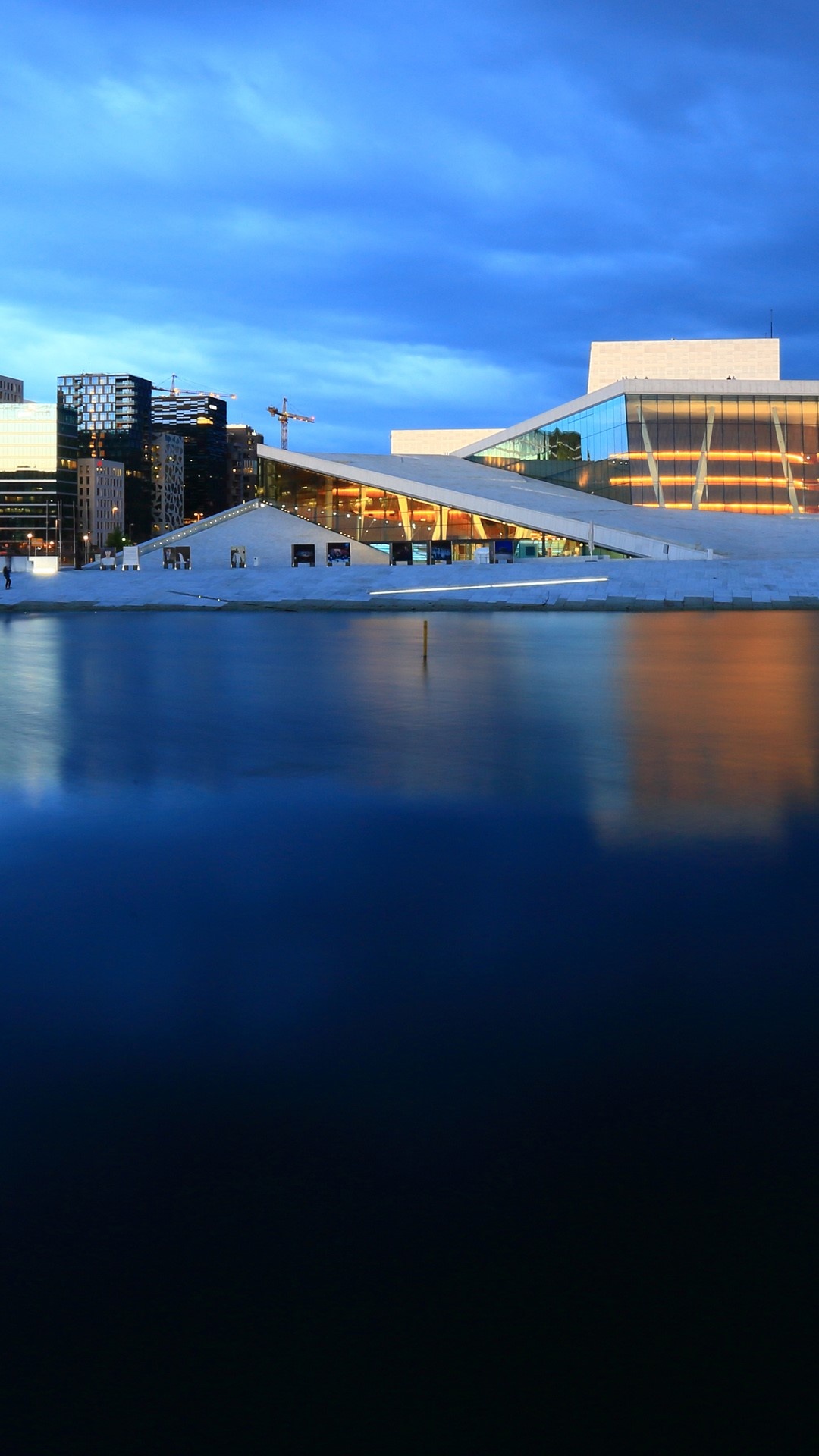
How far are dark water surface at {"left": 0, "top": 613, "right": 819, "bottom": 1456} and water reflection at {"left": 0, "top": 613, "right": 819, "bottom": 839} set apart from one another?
0.16 metres

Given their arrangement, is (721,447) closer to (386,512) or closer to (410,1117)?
(386,512)

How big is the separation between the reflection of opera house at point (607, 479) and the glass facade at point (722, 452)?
59 mm

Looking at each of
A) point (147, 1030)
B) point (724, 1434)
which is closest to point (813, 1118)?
point (724, 1434)

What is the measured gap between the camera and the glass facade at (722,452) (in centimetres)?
6600

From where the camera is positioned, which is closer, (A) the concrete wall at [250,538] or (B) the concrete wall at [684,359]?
(A) the concrete wall at [250,538]

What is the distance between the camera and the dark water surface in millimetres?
2268

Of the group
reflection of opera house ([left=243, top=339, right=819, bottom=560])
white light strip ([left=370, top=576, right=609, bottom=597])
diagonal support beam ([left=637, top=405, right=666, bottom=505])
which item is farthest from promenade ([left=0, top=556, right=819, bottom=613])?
diagonal support beam ([left=637, top=405, right=666, bottom=505])

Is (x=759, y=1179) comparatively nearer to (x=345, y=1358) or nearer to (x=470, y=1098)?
(x=470, y=1098)

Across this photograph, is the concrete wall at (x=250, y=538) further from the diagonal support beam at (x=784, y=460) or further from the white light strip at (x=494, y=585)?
the white light strip at (x=494, y=585)

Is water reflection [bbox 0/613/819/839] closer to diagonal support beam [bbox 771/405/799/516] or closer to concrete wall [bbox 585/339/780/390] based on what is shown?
diagonal support beam [bbox 771/405/799/516]

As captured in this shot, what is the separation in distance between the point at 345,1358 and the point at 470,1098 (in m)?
1.15

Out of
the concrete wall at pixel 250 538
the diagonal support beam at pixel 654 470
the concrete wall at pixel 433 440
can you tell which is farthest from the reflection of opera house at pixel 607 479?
the concrete wall at pixel 433 440

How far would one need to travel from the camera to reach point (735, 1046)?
12.5ft

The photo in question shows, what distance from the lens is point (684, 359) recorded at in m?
79.2
